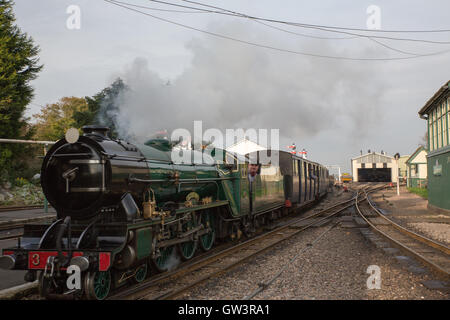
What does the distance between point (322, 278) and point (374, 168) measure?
69869 millimetres

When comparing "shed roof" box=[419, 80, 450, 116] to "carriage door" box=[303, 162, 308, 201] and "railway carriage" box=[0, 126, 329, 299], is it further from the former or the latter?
"railway carriage" box=[0, 126, 329, 299]

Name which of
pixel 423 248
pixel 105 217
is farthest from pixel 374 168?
pixel 105 217

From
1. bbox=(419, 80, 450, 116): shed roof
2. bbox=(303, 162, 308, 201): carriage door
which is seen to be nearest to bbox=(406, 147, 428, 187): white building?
bbox=(419, 80, 450, 116): shed roof

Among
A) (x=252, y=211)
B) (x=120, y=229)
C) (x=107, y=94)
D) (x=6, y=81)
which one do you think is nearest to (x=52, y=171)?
(x=120, y=229)

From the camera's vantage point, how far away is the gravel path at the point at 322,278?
592 cm

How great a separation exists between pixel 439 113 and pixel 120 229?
17.8 m

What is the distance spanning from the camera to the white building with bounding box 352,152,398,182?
69.9 m

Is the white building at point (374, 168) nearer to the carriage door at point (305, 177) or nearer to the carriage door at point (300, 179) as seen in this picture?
the carriage door at point (305, 177)

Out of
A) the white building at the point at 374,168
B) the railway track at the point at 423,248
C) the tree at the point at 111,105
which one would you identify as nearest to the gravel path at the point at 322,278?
the railway track at the point at 423,248

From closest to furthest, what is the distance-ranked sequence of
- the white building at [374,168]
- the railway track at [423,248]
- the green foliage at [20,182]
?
the railway track at [423,248], the green foliage at [20,182], the white building at [374,168]

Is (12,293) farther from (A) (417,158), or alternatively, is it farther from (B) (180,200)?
(A) (417,158)

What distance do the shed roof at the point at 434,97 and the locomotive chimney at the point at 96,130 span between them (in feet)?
47.0

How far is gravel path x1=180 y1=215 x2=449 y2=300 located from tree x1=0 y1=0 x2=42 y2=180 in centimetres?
2223

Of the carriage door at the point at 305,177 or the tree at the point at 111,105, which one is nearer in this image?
the tree at the point at 111,105
